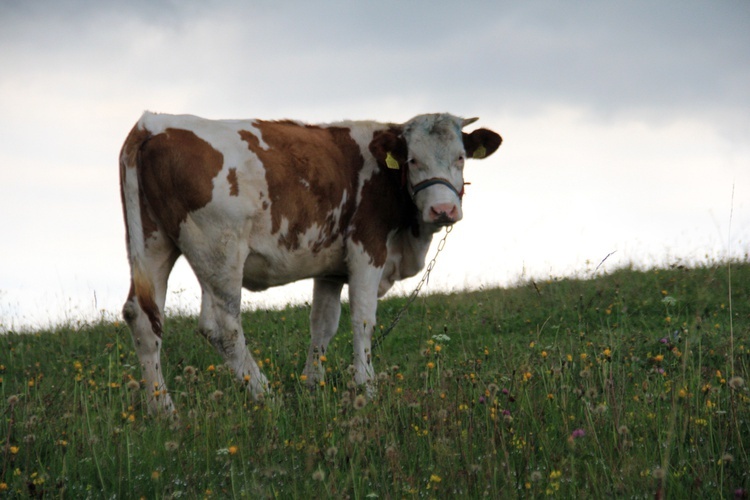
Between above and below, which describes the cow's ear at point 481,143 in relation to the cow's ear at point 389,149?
above

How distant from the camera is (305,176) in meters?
7.97

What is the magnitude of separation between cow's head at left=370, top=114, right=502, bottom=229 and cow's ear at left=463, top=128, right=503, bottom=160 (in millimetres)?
308

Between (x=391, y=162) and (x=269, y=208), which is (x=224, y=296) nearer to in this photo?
(x=269, y=208)

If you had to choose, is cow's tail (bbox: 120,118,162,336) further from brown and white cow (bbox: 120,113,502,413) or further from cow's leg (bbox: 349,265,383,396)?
cow's leg (bbox: 349,265,383,396)

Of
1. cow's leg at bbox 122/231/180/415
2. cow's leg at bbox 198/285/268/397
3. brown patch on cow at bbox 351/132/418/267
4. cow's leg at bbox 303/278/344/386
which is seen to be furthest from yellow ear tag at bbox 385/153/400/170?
cow's leg at bbox 122/231/180/415

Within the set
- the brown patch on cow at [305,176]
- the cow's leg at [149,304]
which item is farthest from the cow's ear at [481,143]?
the cow's leg at [149,304]

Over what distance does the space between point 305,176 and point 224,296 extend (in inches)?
53.2

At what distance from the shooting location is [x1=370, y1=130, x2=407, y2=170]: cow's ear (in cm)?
852

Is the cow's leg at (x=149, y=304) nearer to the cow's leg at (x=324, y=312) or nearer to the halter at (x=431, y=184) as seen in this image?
the cow's leg at (x=324, y=312)

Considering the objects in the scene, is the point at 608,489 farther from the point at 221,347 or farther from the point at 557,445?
the point at 221,347

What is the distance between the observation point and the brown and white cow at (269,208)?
7.49 m

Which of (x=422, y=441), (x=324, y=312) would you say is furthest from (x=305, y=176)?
(x=422, y=441)

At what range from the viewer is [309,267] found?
8250 millimetres

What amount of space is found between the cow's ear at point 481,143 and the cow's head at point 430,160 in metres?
0.31
